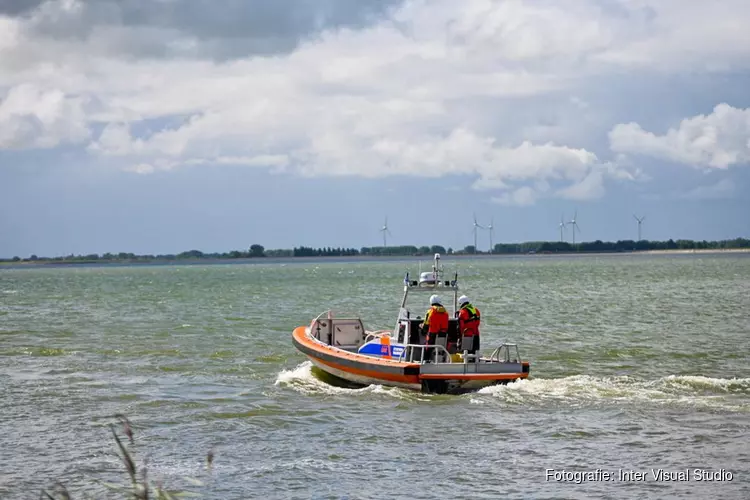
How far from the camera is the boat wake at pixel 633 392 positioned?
1841cm

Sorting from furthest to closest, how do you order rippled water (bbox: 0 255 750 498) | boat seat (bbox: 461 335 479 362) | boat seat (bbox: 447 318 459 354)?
boat seat (bbox: 447 318 459 354)
boat seat (bbox: 461 335 479 362)
rippled water (bbox: 0 255 750 498)

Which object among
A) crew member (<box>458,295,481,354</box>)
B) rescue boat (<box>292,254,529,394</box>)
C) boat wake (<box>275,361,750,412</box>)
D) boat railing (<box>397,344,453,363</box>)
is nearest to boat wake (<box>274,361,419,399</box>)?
boat wake (<box>275,361,750,412</box>)

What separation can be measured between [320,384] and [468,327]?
4.01 metres

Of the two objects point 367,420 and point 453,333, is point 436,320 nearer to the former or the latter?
point 453,333

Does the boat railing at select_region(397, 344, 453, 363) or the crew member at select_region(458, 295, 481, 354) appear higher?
the crew member at select_region(458, 295, 481, 354)

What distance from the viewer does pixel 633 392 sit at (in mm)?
19234

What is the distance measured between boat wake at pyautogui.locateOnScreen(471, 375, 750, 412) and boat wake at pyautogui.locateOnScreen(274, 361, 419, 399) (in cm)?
186

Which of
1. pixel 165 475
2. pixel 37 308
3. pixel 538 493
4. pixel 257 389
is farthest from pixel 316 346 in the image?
pixel 37 308

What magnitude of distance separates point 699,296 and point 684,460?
46.1 m

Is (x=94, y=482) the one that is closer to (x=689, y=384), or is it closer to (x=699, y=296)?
(x=689, y=384)

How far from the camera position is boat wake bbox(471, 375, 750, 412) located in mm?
18406

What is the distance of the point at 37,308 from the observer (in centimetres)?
5497

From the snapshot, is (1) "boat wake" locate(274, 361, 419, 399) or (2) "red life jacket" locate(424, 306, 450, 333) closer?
(1) "boat wake" locate(274, 361, 419, 399)

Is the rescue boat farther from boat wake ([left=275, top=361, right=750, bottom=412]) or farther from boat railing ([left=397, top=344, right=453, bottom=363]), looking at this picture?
boat wake ([left=275, top=361, right=750, bottom=412])
